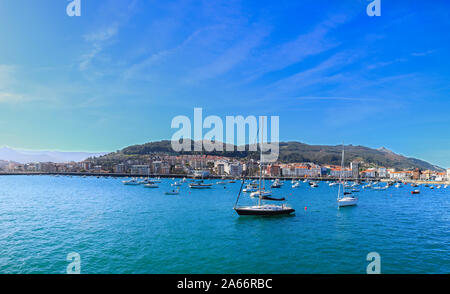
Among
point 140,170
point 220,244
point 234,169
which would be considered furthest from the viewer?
point 140,170

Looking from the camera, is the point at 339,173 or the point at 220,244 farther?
the point at 339,173

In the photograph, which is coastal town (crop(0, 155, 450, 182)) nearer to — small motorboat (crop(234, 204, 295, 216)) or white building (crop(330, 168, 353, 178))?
white building (crop(330, 168, 353, 178))

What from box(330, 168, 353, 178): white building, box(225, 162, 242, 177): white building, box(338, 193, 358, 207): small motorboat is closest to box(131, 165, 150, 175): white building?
box(225, 162, 242, 177): white building

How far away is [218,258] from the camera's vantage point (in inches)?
425

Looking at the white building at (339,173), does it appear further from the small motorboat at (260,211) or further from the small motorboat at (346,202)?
the small motorboat at (260,211)

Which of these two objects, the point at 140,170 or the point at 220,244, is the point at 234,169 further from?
the point at 220,244

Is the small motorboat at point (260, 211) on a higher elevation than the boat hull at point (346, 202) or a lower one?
higher

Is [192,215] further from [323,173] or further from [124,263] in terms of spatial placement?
[323,173]

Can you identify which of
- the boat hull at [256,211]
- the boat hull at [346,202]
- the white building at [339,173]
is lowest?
the white building at [339,173]

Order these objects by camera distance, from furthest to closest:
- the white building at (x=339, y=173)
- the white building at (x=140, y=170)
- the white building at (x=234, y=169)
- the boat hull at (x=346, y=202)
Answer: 1. the white building at (x=339, y=173)
2. the white building at (x=140, y=170)
3. the white building at (x=234, y=169)
4. the boat hull at (x=346, y=202)

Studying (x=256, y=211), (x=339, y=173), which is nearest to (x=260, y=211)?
(x=256, y=211)

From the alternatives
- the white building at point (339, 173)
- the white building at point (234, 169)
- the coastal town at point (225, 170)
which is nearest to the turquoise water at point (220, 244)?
the coastal town at point (225, 170)
